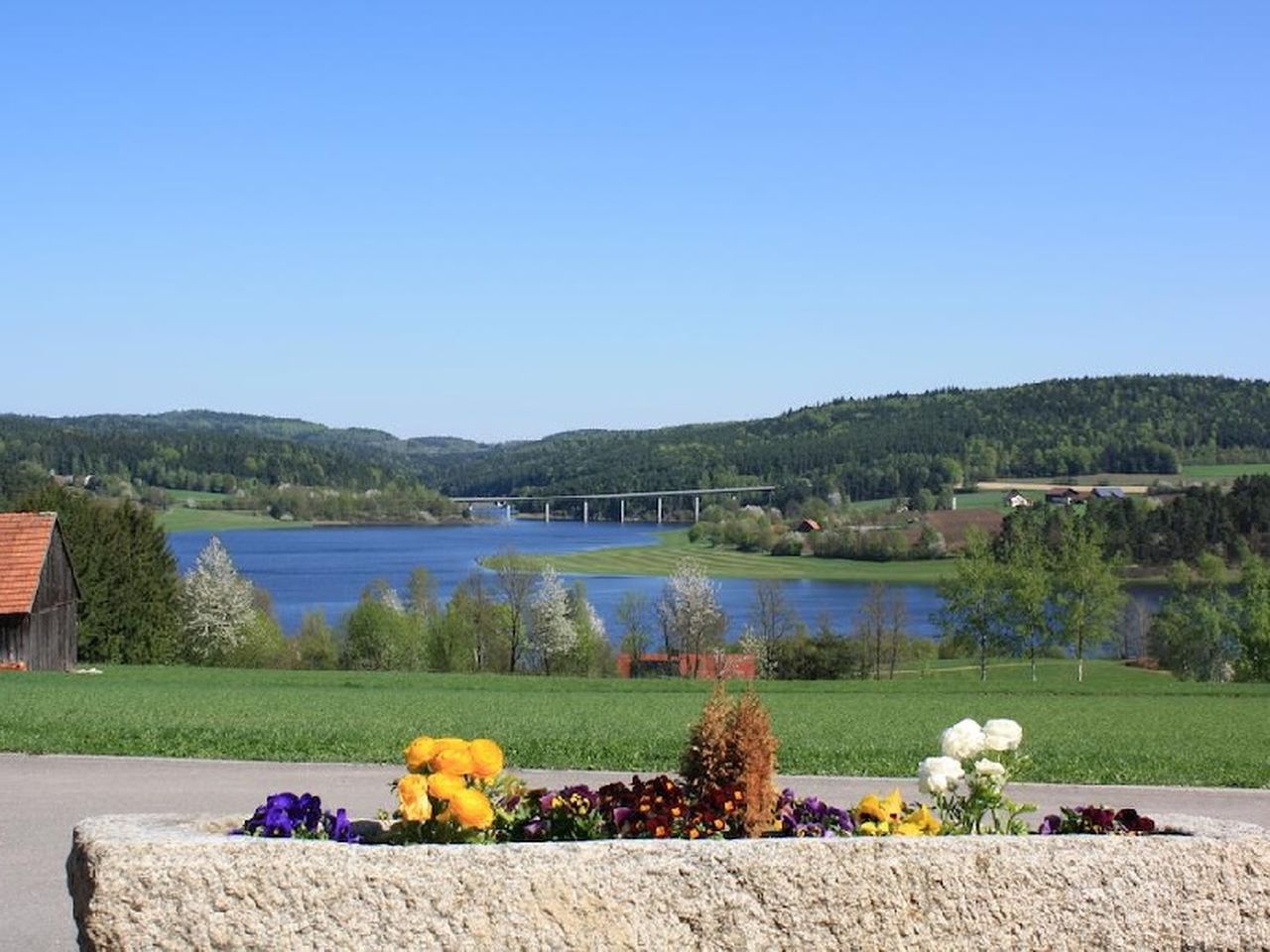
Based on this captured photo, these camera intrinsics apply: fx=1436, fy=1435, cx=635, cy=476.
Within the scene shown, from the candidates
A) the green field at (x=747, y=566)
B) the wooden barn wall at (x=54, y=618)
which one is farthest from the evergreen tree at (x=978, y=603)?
the green field at (x=747, y=566)

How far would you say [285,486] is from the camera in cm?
18725

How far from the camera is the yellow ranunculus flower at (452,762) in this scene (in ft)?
21.9

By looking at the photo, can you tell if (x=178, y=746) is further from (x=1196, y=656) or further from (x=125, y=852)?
(x=1196, y=656)

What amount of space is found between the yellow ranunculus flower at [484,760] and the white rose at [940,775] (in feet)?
7.00

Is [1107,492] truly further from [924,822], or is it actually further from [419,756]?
[419,756]

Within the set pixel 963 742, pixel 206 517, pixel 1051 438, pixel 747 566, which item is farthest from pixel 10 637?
pixel 1051 438

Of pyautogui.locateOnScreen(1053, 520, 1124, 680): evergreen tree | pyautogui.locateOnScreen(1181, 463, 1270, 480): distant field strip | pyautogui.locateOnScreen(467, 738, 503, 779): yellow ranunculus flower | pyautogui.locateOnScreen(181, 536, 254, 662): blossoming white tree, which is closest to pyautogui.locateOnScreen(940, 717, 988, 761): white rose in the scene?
pyautogui.locateOnScreen(467, 738, 503, 779): yellow ranunculus flower

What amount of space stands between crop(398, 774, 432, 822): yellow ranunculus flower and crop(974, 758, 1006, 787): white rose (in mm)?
2720

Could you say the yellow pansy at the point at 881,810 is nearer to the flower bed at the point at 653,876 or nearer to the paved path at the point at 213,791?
the flower bed at the point at 653,876

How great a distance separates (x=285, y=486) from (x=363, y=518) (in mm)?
11132

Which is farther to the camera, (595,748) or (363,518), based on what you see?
(363,518)

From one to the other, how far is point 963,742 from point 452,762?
2625mm

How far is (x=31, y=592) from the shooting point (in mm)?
34594

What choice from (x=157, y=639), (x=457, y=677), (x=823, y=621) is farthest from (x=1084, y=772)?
(x=823, y=621)
